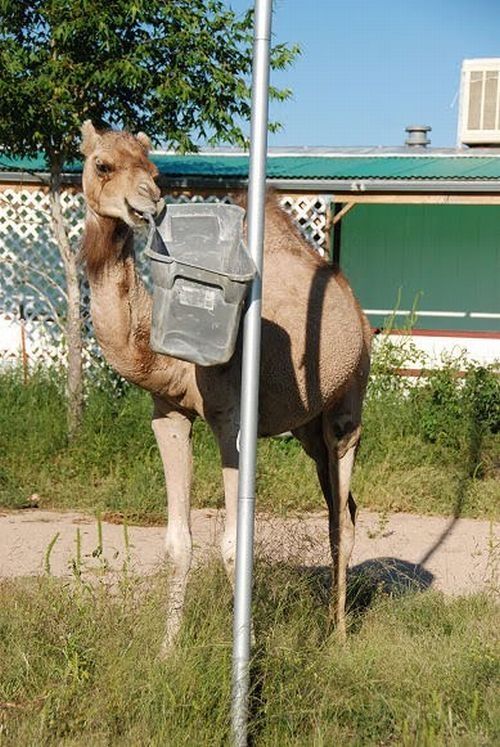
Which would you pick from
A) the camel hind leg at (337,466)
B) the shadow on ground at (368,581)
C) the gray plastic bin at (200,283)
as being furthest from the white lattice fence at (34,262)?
the gray plastic bin at (200,283)

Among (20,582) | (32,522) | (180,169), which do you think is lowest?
(32,522)

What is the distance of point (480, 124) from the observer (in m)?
17.4

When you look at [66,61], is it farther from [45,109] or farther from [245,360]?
[245,360]

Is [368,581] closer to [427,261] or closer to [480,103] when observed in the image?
[480,103]

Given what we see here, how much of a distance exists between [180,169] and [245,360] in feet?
32.5

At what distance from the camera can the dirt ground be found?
7.54 m

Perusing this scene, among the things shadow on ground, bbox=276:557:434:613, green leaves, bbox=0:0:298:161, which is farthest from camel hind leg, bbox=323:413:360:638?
green leaves, bbox=0:0:298:161

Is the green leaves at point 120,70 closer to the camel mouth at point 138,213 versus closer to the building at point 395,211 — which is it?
the building at point 395,211

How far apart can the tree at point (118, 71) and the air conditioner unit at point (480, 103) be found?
7474 mm

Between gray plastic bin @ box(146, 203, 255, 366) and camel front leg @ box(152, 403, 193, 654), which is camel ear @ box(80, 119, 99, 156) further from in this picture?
camel front leg @ box(152, 403, 193, 654)

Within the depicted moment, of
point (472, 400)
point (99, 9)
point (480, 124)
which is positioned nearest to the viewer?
point (99, 9)

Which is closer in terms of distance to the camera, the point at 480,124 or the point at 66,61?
the point at 66,61

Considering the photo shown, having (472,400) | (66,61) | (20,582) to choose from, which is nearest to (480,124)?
(472,400)

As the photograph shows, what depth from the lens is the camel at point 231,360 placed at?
522 cm
